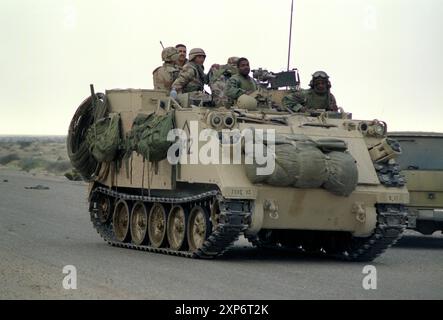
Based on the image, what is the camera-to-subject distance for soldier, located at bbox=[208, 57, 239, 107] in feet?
55.5

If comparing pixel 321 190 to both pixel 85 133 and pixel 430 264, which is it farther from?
pixel 85 133

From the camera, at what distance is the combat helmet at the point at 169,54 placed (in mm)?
19531

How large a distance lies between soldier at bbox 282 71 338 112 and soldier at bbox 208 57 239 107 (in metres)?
1.02

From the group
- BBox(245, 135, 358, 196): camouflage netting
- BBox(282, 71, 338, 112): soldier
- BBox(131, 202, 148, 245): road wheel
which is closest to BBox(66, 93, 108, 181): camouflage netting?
BBox(131, 202, 148, 245): road wheel

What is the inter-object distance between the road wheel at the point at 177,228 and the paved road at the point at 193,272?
38 cm

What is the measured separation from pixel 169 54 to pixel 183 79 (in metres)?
1.30

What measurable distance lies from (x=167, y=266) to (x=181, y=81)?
473 cm

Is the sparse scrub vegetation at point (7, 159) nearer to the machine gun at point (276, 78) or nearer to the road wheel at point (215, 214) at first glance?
the machine gun at point (276, 78)

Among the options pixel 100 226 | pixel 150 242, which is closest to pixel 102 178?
pixel 100 226

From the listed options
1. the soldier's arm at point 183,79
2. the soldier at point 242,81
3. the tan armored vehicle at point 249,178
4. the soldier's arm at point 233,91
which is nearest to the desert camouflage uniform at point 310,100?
the tan armored vehicle at point 249,178

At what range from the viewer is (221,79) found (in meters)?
17.8

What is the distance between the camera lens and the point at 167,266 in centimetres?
1443

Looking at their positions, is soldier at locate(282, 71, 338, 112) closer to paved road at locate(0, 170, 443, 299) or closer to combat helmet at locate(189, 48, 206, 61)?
combat helmet at locate(189, 48, 206, 61)

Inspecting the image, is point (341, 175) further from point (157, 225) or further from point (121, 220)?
point (121, 220)
